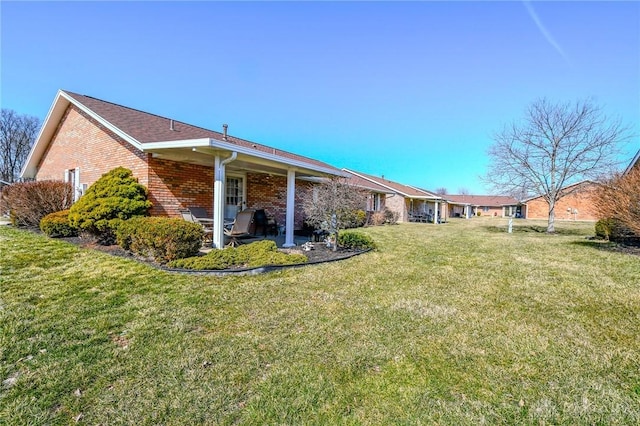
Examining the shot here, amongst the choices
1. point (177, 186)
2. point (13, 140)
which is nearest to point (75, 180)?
point (177, 186)

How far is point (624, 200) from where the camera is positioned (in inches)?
340

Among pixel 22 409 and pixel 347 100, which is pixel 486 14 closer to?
pixel 347 100

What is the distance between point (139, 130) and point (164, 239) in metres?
5.33

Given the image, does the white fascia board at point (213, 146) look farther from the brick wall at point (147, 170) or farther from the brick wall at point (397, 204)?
A: the brick wall at point (397, 204)

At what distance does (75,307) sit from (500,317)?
19.6ft

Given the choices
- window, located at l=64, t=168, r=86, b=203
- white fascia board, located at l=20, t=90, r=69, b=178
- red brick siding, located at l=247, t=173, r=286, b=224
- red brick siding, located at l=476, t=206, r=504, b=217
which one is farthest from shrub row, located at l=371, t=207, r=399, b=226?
red brick siding, located at l=476, t=206, r=504, b=217

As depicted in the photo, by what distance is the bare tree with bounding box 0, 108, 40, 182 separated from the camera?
113 feet

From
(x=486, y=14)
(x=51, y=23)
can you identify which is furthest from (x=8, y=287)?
(x=486, y=14)

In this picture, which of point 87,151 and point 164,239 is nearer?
point 164,239

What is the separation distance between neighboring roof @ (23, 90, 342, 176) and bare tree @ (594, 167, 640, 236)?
870 cm

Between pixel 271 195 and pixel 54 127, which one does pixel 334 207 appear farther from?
pixel 54 127

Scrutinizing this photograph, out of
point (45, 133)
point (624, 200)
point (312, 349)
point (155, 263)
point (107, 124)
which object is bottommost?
point (312, 349)

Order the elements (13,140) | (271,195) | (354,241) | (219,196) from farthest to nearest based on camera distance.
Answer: (13,140), (271,195), (354,241), (219,196)

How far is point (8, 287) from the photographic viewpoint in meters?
4.90
